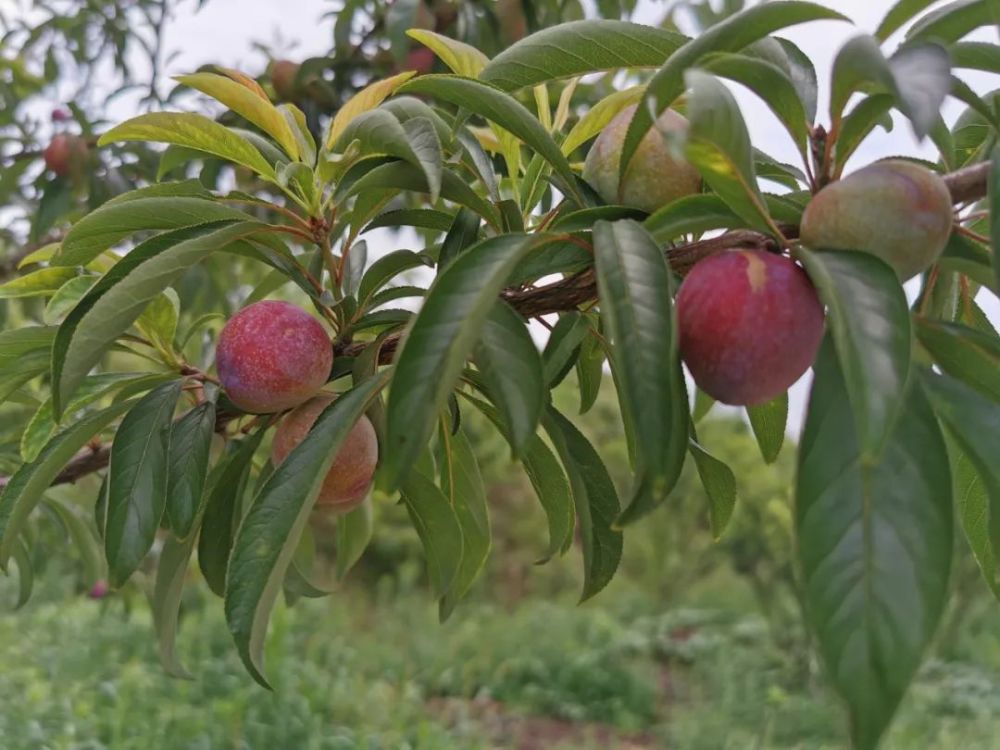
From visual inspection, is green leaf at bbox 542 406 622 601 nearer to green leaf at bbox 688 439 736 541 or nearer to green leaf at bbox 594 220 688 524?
green leaf at bbox 688 439 736 541

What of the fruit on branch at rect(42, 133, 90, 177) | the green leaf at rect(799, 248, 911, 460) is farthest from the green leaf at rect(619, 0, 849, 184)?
the fruit on branch at rect(42, 133, 90, 177)

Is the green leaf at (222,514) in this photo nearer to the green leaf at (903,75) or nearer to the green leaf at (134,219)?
the green leaf at (134,219)

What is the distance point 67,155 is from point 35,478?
1027 mm

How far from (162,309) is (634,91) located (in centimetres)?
39

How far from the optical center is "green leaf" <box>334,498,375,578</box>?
3.08 feet

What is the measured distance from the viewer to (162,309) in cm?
76

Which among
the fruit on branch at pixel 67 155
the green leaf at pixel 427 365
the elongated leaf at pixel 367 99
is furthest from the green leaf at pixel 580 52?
the fruit on branch at pixel 67 155

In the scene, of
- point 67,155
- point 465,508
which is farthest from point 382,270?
point 67,155

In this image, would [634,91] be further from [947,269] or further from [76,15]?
[76,15]

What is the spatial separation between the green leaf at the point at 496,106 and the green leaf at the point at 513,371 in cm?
13

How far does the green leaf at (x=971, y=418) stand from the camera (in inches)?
15.8

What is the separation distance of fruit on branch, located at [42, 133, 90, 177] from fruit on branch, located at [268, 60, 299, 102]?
0.33 meters

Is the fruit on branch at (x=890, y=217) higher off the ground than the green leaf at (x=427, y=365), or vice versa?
the fruit on branch at (x=890, y=217)

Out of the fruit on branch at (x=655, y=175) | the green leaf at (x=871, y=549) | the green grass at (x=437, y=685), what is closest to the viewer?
the green leaf at (x=871, y=549)
